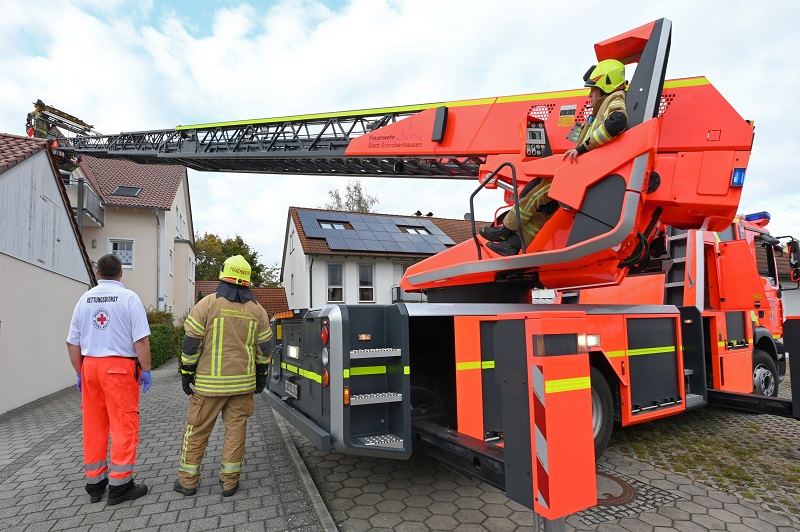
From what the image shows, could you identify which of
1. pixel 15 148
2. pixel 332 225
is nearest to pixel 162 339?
pixel 332 225

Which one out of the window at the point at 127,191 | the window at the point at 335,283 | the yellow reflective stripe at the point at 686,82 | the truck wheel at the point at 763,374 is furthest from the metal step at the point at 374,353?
the window at the point at 127,191

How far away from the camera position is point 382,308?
11.6ft

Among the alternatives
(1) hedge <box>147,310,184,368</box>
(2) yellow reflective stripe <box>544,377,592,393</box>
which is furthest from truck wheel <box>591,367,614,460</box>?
(1) hedge <box>147,310,184,368</box>

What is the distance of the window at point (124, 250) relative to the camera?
20.7m

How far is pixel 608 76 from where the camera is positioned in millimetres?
3680

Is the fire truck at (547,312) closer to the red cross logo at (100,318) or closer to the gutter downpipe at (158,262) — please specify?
the red cross logo at (100,318)

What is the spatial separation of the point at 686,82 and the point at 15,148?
420 inches

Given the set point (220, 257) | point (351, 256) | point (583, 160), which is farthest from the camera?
point (220, 257)

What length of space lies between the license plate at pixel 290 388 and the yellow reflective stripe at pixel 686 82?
4.19m

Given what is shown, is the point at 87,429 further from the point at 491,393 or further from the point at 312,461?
the point at 491,393

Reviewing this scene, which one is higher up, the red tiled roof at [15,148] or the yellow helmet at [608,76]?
the red tiled roof at [15,148]

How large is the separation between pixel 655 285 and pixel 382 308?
13.8 ft

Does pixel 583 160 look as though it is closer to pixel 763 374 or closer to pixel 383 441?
pixel 383 441

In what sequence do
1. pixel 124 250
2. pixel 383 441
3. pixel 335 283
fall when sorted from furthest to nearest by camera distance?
pixel 124 250
pixel 335 283
pixel 383 441
